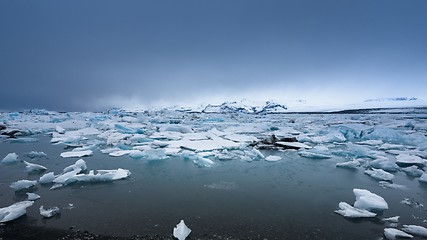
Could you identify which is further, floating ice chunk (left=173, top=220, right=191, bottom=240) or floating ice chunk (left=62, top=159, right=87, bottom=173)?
floating ice chunk (left=62, top=159, right=87, bottom=173)

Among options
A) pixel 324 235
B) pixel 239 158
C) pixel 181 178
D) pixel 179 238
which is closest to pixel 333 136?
pixel 239 158

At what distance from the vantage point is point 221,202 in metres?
3.35

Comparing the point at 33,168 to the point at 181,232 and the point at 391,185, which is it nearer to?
the point at 181,232

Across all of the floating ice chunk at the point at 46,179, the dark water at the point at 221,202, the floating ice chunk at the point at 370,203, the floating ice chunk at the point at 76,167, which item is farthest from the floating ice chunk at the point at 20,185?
the floating ice chunk at the point at 370,203

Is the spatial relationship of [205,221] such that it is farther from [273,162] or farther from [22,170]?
[22,170]

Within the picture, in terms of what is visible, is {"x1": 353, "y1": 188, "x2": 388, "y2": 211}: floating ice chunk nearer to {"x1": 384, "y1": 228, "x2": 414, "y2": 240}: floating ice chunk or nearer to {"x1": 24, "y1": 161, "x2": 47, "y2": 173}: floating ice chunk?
{"x1": 384, "y1": 228, "x2": 414, "y2": 240}: floating ice chunk

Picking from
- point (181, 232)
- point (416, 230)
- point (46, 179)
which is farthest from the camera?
point (46, 179)

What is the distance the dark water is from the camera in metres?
2.59

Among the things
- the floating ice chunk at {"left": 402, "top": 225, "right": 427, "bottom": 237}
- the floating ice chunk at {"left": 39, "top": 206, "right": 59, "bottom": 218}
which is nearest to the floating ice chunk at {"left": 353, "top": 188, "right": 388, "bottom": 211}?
the floating ice chunk at {"left": 402, "top": 225, "right": 427, "bottom": 237}

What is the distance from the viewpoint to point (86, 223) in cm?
265

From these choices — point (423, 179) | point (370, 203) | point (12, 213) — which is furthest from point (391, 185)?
point (12, 213)

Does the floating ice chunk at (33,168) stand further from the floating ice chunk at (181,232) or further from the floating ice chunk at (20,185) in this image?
the floating ice chunk at (181,232)

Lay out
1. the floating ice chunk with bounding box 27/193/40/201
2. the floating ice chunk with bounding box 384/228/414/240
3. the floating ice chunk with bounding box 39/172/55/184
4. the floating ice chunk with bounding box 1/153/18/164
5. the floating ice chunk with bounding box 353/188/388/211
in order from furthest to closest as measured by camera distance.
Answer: the floating ice chunk with bounding box 1/153/18/164, the floating ice chunk with bounding box 39/172/55/184, the floating ice chunk with bounding box 27/193/40/201, the floating ice chunk with bounding box 353/188/388/211, the floating ice chunk with bounding box 384/228/414/240

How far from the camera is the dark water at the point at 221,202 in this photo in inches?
102
